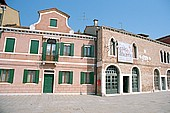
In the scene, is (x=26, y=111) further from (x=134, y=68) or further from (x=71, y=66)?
(x=134, y=68)

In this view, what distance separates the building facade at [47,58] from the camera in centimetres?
1416

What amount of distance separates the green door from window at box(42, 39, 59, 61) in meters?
1.91

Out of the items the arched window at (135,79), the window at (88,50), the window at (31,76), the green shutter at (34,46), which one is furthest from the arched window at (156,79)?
the green shutter at (34,46)

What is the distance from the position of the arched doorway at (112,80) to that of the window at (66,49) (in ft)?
15.6

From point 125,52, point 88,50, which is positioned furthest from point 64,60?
point 125,52

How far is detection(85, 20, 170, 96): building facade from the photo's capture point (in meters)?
15.7

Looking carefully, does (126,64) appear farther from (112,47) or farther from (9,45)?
(9,45)

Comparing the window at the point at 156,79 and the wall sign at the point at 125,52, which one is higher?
the wall sign at the point at 125,52

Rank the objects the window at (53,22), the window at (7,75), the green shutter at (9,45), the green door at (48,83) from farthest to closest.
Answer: the window at (53,22) → the green door at (48,83) → the green shutter at (9,45) → the window at (7,75)

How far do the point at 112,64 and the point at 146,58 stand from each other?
656 centimetres

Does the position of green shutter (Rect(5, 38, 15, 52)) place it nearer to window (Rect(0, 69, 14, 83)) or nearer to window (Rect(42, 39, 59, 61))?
window (Rect(0, 69, 14, 83))

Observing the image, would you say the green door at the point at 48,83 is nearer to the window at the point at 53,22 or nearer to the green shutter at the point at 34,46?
the green shutter at the point at 34,46

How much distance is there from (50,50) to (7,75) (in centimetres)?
506

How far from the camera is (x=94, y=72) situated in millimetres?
16391
